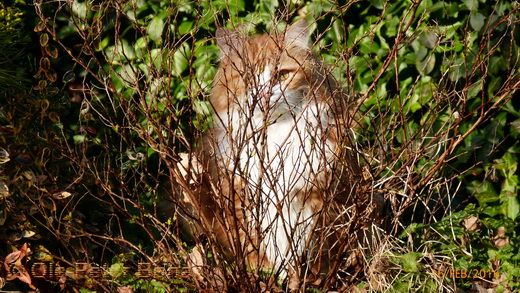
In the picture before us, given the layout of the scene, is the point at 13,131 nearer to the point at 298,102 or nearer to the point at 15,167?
the point at 15,167

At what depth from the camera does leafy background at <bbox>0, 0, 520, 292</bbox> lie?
2.72 metres

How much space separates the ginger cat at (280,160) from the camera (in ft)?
8.30

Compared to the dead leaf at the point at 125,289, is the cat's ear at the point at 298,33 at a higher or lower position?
higher

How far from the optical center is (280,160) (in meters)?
2.51

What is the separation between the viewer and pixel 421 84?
402cm

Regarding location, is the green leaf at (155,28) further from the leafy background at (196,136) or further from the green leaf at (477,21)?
the green leaf at (477,21)

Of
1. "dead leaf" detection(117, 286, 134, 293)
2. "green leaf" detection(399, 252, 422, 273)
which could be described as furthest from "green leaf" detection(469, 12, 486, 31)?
"dead leaf" detection(117, 286, 134, 293)

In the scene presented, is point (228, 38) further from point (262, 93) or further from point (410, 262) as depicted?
point (410, 262)

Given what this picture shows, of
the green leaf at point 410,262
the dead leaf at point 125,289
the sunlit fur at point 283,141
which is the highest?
the sunlit fur at point 283,141

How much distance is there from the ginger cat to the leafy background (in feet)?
0.44

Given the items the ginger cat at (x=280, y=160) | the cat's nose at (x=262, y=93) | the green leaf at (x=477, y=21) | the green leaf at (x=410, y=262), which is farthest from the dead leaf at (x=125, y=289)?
the green leaf at (x=477, y=21)

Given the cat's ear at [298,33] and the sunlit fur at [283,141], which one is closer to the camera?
the sunlit fur at [283,141]

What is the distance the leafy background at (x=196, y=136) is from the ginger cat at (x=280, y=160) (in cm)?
13

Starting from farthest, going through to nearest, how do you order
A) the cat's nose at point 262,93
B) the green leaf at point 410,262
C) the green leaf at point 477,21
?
1. the green leaf at point 477,21
2. the green leaf at point 410,262
3. the cat's nose at point 262,93
